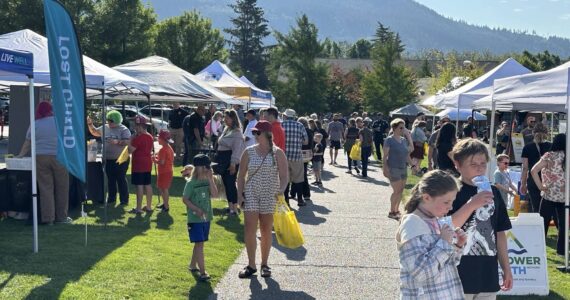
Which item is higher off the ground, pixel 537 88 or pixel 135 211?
pixel 537 88

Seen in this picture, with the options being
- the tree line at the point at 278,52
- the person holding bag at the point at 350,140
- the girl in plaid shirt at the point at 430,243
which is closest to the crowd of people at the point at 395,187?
the girl in plaid shirt at the point at 430,243

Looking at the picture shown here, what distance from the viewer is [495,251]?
4.49 meters

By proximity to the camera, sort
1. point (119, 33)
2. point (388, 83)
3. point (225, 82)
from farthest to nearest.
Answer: point (388, 83) → point (119, 33) → point (225, 82)

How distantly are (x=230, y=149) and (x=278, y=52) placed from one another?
152ft

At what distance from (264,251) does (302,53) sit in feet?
159

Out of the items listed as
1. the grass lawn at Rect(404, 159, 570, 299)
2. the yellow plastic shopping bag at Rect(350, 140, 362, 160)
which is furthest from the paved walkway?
the yellow plastic shopping bag at Rect(350, 140, 362, 160)

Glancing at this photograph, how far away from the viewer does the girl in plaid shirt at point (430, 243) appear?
364cm

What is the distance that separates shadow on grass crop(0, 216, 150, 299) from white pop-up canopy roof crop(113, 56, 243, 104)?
5.09 m

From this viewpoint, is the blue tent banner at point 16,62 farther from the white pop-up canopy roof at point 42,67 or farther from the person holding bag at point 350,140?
the person holding bag at point 350,140

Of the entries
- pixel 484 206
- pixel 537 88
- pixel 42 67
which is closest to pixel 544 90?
pixel 537 88

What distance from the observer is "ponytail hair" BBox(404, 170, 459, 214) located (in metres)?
3.73

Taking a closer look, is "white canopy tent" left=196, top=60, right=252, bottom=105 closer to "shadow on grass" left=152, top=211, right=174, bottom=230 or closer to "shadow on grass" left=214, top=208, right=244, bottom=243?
"shadow on grass" left=214, top=208, right=244, bottom=243

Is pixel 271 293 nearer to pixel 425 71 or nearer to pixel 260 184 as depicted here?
pixel 260 184

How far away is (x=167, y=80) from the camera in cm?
1575
